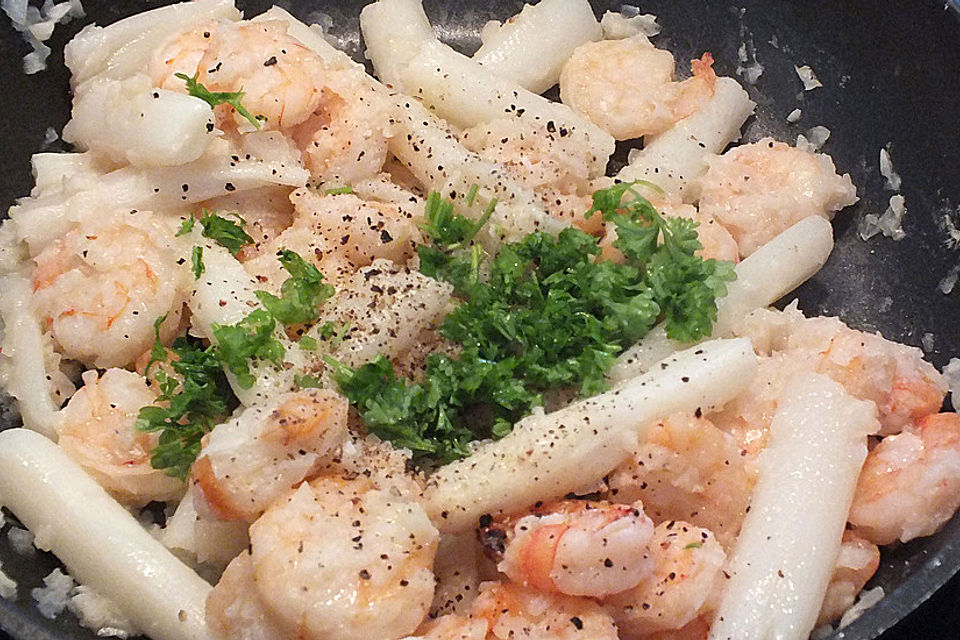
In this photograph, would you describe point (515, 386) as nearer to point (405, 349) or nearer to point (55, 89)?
point (405, 349)

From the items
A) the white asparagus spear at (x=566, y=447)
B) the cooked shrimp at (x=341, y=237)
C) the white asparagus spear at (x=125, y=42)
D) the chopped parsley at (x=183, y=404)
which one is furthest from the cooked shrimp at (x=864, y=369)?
the white asparagus spear at (x=125, y=42)

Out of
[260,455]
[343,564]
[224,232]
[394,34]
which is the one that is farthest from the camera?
[394,34]

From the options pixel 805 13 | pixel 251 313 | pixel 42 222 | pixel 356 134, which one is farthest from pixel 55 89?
pixel 805 13

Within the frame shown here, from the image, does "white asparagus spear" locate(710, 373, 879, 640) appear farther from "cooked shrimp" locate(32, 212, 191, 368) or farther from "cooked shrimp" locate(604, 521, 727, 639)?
"cooked shrimp" locate(32, 212, 191, 368)

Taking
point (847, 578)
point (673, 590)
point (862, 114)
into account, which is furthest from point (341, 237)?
point (862, 114)

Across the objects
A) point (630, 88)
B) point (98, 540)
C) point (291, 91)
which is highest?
point (630, 88)

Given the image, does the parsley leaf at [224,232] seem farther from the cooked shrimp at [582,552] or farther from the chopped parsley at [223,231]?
the cooked shrimp at [582,552]

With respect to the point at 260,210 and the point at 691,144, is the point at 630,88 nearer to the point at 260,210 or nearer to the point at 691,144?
the point at 691,144
